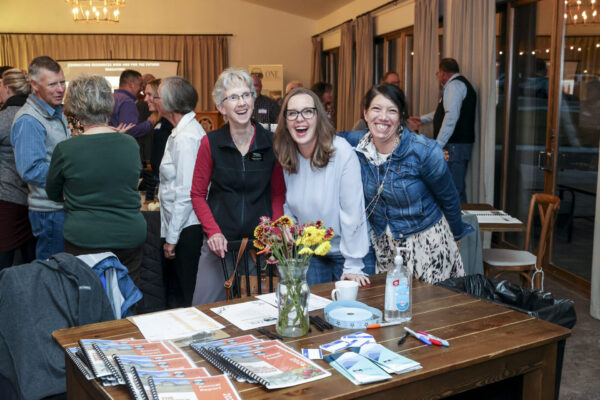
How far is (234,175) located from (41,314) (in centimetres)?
102

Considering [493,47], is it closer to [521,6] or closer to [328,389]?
[521,6]

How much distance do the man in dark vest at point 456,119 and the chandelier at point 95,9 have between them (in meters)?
5.48

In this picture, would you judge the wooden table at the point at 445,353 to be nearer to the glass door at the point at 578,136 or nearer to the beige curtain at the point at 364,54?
the glass door at the point at 578,136

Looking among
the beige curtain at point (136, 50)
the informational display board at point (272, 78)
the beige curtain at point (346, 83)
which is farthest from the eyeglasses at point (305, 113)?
Answer: the beige curtain at point (136, 50)

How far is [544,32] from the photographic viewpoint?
205 inches

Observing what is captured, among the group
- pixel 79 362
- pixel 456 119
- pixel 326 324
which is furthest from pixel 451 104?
pixel 79 362

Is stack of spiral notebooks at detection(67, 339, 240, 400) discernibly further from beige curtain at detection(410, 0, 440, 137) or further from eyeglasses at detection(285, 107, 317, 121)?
beige curtain at detection(410, 0, 440, 137)

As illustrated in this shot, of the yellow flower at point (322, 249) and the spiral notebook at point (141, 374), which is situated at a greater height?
the yellow flower at point (322, 249)

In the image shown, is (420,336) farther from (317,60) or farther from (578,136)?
(317,60)

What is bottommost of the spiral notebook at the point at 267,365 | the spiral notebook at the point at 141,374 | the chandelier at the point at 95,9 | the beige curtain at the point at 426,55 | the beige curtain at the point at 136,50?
the spiral notebook at the point at 267,365

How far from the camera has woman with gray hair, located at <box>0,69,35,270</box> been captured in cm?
330

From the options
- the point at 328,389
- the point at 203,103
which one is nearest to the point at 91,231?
the point at 328,389

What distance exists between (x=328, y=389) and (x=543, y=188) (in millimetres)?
4440

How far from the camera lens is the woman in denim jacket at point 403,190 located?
8.39ft
